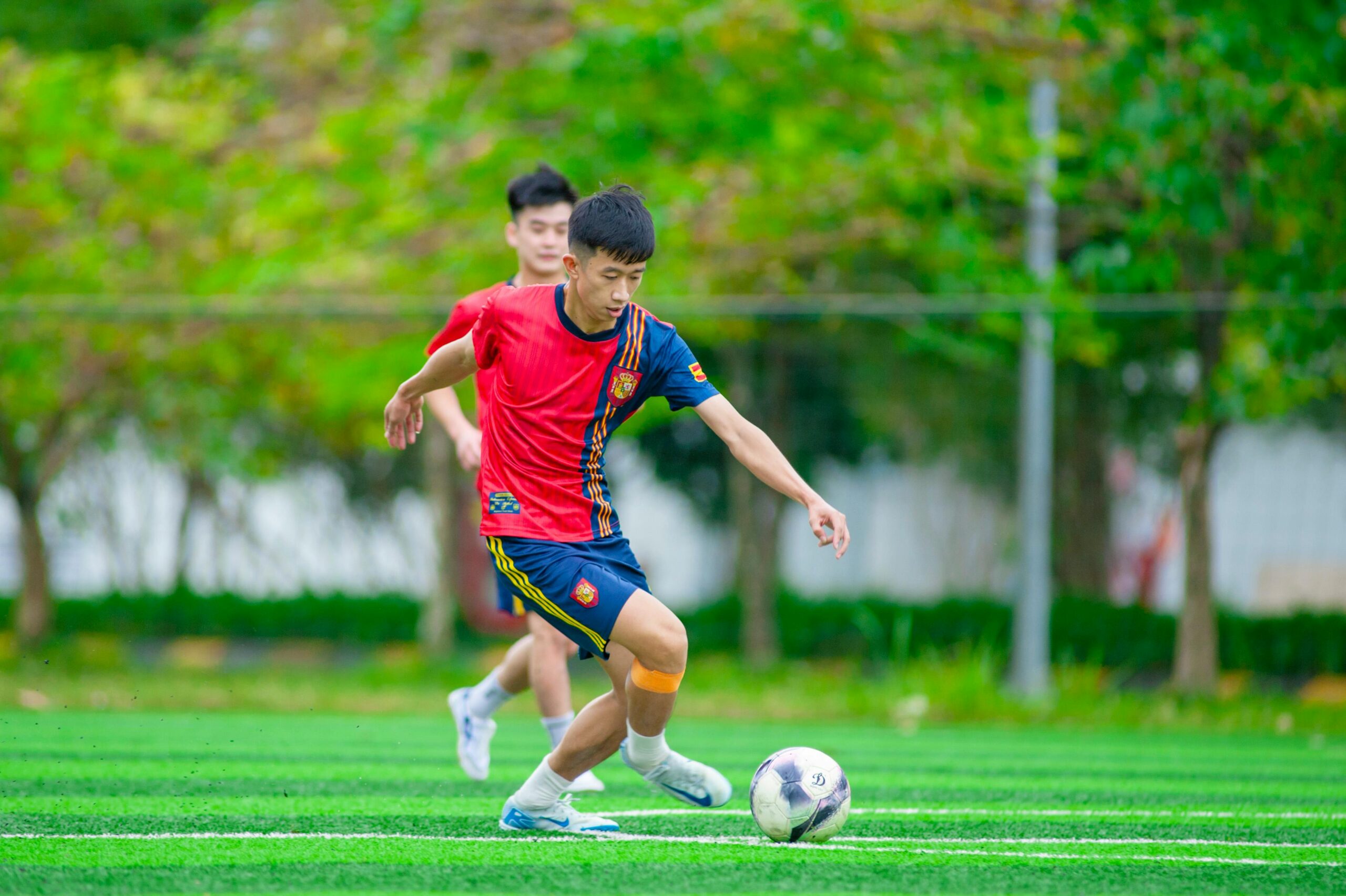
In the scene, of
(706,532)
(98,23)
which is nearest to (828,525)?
(706,532)

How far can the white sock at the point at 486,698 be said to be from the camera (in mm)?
5516

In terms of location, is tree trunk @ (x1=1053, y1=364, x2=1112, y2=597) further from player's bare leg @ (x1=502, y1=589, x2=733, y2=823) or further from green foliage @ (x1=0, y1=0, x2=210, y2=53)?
green foliage @ (x1=0, y1=0, x2=210, y2=53)

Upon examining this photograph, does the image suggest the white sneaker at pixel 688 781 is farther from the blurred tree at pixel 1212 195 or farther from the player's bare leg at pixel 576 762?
the blurred tree at pixel 1212 195

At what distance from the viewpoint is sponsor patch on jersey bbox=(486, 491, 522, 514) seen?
3953mm

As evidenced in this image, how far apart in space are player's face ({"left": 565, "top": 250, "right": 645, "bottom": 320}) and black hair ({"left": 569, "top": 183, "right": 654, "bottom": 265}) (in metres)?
0.02

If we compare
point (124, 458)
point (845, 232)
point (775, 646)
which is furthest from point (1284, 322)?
point (124, 458)

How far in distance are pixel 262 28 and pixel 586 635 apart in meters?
11.1

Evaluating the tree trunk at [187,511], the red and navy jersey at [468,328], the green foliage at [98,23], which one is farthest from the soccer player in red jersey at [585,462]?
the green foliage at [98,23]

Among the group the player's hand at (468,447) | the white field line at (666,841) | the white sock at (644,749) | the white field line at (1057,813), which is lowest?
the white field line at (1057,813)

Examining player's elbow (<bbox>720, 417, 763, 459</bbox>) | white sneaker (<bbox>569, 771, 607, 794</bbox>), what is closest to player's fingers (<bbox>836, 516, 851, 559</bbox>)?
player's elbow (<bbox>720, 417, 763, 459</bbox>)

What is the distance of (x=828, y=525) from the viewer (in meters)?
3.69

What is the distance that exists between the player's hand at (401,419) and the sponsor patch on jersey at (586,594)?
2.35ft

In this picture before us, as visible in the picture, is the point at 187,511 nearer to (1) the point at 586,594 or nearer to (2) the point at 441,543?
(2) the point at 441,543

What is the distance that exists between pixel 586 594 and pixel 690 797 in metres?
0.86
